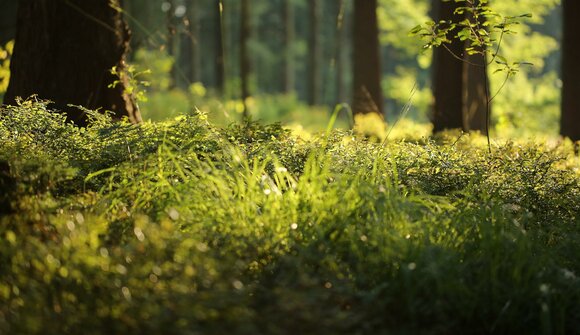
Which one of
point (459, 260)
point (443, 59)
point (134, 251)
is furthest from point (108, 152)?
point (443, 59)

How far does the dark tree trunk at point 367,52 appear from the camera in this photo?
559 inches

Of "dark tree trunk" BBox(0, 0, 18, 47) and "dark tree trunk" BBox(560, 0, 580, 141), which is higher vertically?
"dark tree trunk" BBox(0, 0, 18, 47)

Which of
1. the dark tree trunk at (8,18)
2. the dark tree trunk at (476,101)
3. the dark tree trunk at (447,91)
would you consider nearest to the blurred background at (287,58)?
the dark tree trunk at (8,18)

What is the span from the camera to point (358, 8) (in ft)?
46.3

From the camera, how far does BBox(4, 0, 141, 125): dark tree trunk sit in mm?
7297

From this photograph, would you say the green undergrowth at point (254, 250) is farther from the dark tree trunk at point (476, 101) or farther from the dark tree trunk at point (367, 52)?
the dark tree trunk at point (367, 52)

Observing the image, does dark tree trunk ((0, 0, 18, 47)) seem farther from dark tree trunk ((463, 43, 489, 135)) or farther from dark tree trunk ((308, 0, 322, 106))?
dark tree trunk ((308, 0, 322, 106))

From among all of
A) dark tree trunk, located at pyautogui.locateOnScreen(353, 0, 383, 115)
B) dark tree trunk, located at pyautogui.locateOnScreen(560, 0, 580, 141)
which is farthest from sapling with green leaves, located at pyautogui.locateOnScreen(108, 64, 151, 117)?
dark tree trunk, located at pyautogui.locateOnScreen(353, 0, 383, 115)

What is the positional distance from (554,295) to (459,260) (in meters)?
0.59

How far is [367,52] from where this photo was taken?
14.5 meters

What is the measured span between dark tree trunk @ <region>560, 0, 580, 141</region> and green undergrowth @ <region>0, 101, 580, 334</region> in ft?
18.6

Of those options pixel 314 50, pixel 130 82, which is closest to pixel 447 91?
pixel 130 82

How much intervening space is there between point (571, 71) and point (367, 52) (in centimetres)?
483

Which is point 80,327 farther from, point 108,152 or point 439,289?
point 108,152
